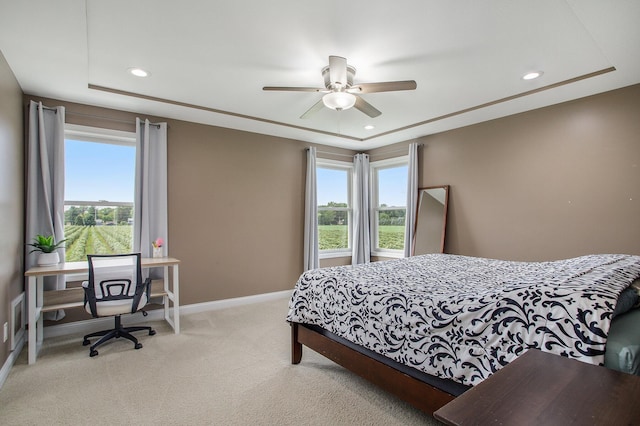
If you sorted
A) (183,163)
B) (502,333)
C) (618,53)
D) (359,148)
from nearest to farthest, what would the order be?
(502,333)
(618,53)
(183,163)
(359,148)

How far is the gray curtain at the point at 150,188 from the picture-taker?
147 inches

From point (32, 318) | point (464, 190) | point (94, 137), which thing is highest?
point (94, 137)

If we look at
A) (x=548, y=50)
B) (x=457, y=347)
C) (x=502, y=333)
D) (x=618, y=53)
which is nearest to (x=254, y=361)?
(x=457, y=347)

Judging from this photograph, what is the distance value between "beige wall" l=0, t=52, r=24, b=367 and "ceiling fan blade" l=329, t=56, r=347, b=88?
2.53 metres

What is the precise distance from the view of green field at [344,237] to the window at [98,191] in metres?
2.92

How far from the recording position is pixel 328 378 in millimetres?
2471

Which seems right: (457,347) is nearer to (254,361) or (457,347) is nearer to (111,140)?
(254,361)

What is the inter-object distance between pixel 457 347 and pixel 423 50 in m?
2.15

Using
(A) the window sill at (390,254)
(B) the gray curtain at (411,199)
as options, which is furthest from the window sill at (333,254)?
(B) the gray curtain at (411,199)

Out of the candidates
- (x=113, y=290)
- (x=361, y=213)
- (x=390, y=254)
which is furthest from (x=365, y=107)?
(x=390, y=254)

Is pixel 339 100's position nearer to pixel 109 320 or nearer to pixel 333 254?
pixel 333 254

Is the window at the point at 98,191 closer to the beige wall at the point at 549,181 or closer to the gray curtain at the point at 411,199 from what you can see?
the gray curtain at the point at 411,199

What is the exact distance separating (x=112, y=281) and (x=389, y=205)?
4147 mm

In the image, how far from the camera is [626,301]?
1.51m
